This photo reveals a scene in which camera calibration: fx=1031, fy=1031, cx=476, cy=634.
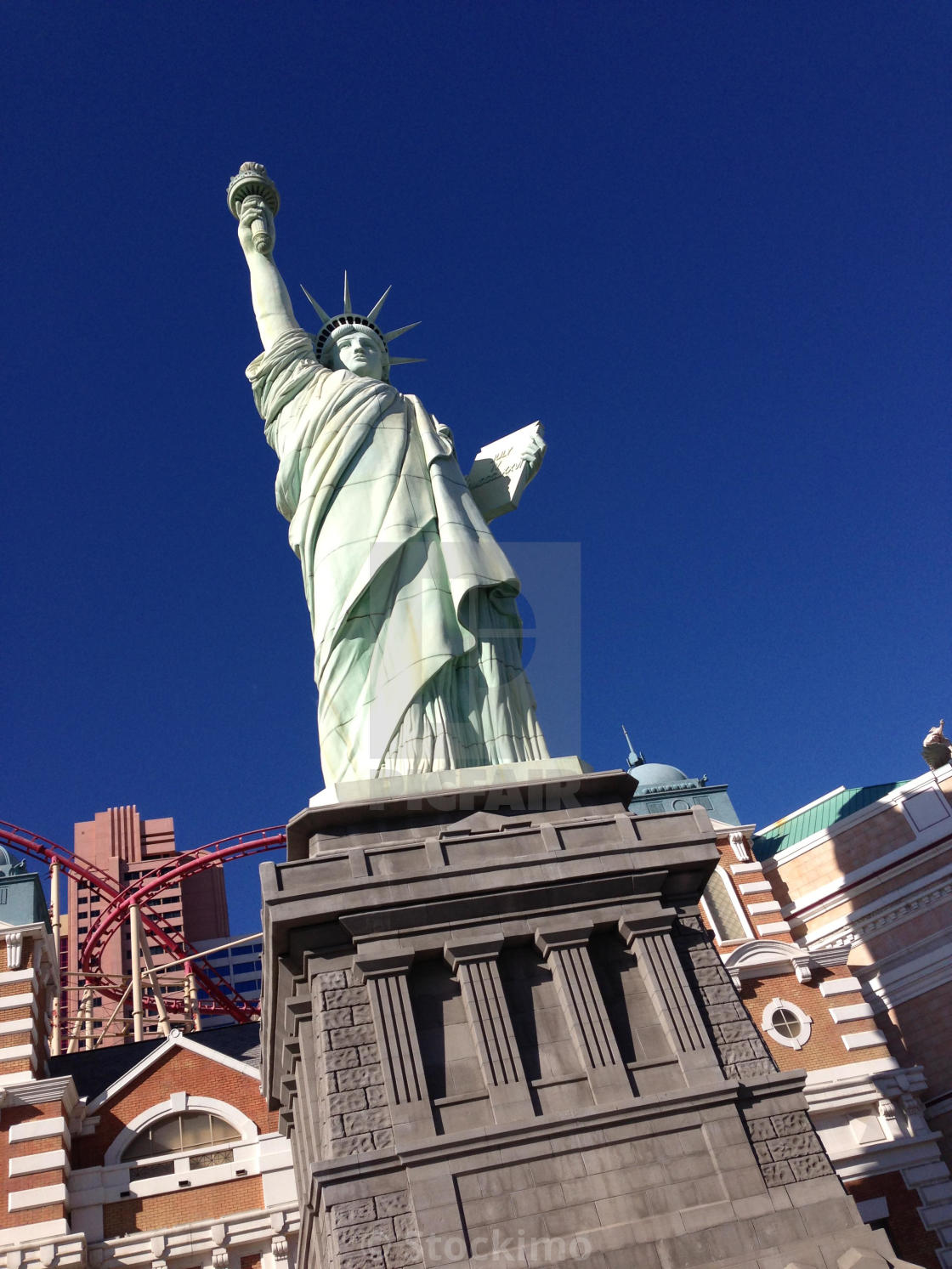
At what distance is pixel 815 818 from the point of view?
76.1ft

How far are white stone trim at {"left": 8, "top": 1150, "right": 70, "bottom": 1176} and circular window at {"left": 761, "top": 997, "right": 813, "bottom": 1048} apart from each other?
459 inches

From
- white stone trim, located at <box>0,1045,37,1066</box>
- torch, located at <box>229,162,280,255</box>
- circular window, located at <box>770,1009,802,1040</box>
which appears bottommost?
circular window, located at <box>770,1009,802,1040</box>

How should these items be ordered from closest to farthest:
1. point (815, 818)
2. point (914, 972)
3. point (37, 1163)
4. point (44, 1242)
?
point (44, 1242)
point (37, 1163)
point (914, 972)
point (815, 818)

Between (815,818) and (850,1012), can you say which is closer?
(850,1012)

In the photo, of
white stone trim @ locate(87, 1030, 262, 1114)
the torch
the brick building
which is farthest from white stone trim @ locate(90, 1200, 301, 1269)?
the torch

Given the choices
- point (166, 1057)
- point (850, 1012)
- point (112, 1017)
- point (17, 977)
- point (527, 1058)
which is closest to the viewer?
point (527, 1058)

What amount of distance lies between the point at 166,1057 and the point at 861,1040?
39.5 ft

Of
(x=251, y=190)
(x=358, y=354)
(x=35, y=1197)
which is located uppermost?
(x=251, y=190)

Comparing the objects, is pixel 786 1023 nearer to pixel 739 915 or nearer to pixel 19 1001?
pixel 739 915

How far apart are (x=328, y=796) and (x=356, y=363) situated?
8.49 metres

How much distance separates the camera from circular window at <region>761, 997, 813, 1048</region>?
723 inches

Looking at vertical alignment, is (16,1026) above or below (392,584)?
below

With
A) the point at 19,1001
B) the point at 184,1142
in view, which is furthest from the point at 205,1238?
the point at 19,1001

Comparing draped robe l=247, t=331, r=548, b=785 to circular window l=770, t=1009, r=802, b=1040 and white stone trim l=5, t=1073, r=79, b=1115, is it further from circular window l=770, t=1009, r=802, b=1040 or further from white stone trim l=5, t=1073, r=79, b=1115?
circular window l=770, t=1009, r=802, b=1040
